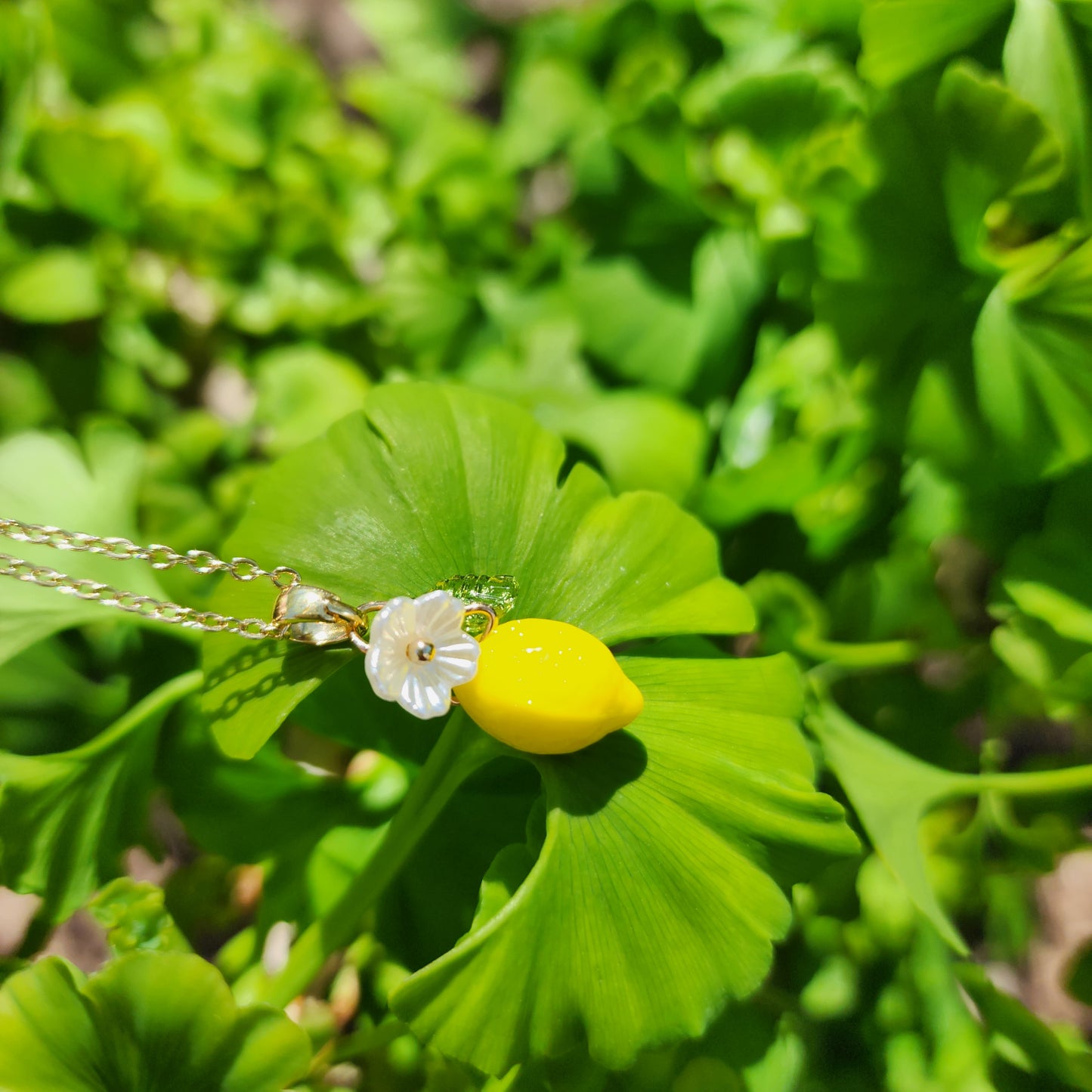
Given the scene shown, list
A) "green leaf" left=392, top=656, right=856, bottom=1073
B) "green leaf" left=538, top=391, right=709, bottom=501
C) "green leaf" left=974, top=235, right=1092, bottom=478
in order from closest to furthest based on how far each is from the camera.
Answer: "green leaf" left=392, top=656, right=856, bottom=1073 < "green leaf" left=974, top=235, right=1092, bottom=478 < "green leaf" left=538, top=391, right=709, bottom=501

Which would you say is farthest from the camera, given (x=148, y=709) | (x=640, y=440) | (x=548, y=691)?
(x=640, y=440)

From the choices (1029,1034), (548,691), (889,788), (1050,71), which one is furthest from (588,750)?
(1050,71)

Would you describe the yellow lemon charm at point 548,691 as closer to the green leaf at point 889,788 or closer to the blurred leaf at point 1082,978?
the green leaf at point 889,788

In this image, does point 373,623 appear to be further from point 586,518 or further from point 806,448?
point 806,448

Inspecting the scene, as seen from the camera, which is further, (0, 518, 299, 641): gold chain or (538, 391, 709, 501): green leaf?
(538, 391, 709, 501): green leaf

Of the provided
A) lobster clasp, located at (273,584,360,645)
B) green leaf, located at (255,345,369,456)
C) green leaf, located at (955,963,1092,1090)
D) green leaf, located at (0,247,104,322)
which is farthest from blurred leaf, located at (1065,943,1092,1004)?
green leaf, located at (0,247,104,322)

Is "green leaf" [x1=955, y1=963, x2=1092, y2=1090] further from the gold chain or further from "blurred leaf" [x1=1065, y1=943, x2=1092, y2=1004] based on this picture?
the gold chain

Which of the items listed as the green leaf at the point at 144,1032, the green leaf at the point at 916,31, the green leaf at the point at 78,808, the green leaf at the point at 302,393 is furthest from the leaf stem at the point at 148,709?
the green leaf at the point at 916,31
